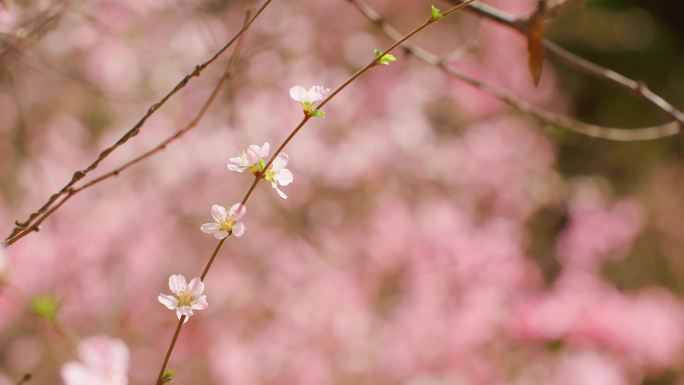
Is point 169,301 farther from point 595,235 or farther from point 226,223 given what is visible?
point 595,235

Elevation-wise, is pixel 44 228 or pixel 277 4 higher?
pixel 277 4

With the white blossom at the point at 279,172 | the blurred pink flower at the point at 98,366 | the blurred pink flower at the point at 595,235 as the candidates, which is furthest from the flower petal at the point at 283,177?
the blurred pink flower at the point at 595,235

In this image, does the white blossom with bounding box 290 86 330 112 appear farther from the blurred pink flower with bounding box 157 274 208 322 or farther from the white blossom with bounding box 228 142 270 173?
the blurred pink flower with bounding box 157 274 208 322

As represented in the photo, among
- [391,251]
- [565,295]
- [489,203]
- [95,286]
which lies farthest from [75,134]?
[565,295]

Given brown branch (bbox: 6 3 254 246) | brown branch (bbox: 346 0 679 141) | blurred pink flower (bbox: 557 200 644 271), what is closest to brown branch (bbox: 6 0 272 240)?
brown branch (bbox: 6 3 254 246)

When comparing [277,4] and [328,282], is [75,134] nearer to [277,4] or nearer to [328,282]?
[277,4]

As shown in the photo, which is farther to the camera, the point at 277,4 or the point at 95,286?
the point at 277,4

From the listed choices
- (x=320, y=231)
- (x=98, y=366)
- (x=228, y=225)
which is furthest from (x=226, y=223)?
(x=320, y=231)

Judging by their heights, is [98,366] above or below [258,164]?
below
